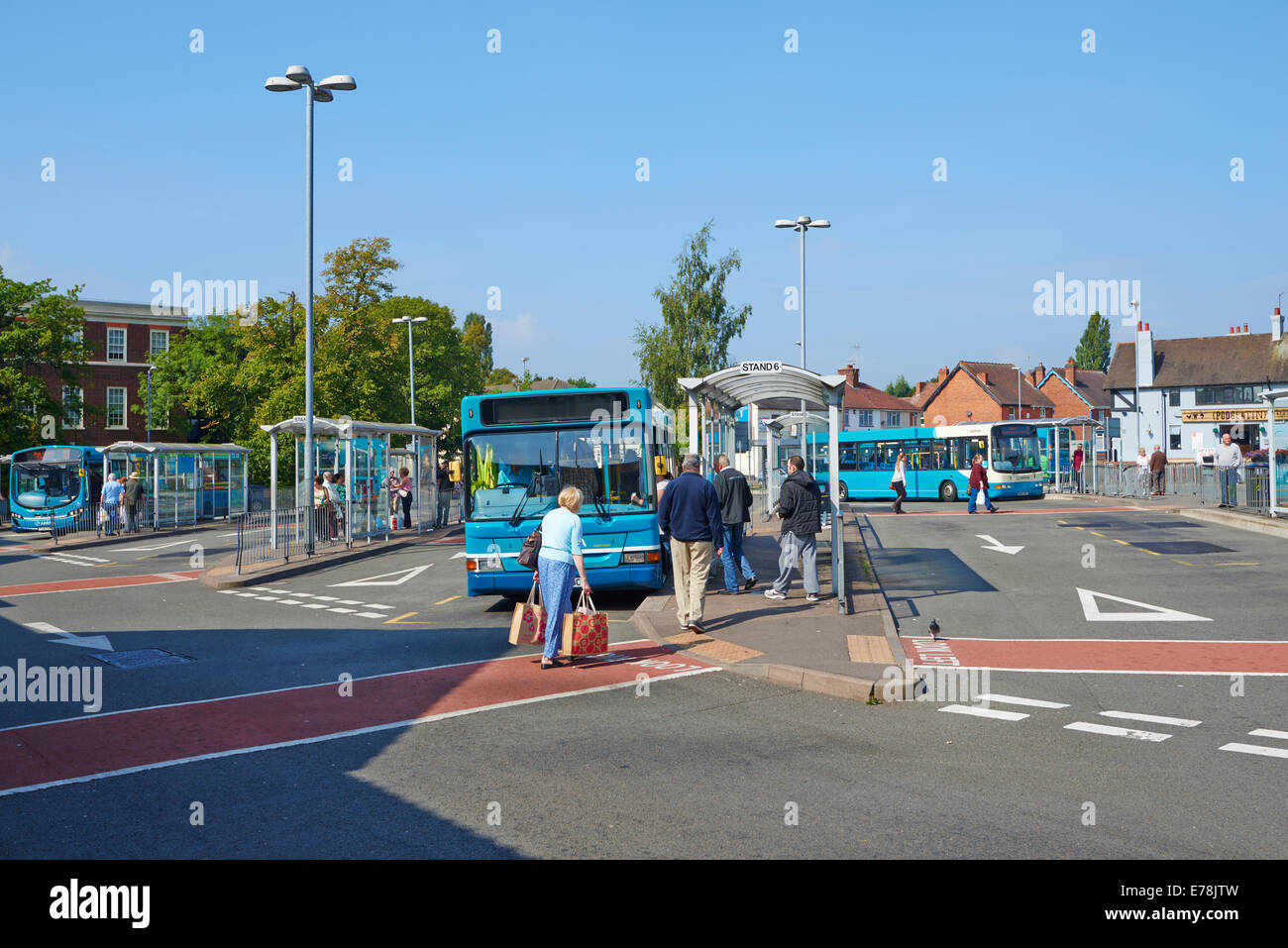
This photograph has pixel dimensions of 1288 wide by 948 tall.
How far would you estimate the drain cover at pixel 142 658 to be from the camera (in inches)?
412

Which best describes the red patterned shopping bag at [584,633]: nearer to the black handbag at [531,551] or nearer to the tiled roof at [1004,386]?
the black handbag at [531,551]

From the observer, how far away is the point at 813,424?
122 feet

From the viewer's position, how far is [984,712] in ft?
25.9

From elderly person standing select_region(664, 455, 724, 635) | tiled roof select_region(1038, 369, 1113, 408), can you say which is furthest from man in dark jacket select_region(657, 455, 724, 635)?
tiled roof select_region(1038, 369, 1113, 408)

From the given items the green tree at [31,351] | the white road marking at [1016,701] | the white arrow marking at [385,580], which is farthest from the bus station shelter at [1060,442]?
the green tree at [31,351]

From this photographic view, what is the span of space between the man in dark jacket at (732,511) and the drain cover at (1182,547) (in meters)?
8.86

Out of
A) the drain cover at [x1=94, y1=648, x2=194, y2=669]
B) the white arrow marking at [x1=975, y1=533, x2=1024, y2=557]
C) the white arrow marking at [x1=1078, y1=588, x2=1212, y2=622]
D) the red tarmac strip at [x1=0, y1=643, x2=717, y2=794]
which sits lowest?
the drain cover at [x1=94, y1=648, x2=194, y2=669]

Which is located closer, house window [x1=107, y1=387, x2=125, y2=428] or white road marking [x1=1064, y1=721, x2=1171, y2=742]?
white road marking [x1=1064, y1=721, x2=1171, y2=742]

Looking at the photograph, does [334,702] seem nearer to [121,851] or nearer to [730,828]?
[121,851]

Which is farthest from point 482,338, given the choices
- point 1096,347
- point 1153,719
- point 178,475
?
point 1153,719

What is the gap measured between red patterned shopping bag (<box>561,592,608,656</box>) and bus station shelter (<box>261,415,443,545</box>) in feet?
44.4

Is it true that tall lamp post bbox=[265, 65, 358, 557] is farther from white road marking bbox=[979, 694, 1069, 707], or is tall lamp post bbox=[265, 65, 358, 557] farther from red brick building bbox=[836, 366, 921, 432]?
red brick building bbox=[836, 366, 921, 432]

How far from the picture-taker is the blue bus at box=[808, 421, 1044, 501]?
36.9m
